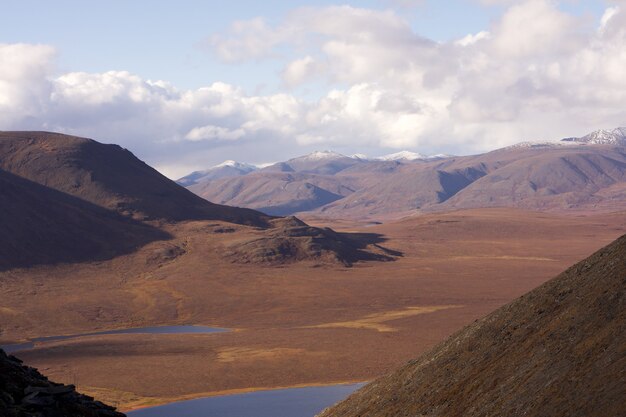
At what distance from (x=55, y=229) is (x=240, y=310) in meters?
59.7

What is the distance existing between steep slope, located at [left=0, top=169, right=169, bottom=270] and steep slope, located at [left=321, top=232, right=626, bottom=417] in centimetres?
12171

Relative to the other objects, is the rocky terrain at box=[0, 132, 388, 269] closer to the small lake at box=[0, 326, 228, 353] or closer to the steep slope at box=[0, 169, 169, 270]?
the steep slope at box=[0, 169, 169, 270]

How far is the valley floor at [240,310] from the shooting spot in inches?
3211

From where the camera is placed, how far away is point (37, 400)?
27938mm

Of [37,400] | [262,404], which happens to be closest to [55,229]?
[262,404]

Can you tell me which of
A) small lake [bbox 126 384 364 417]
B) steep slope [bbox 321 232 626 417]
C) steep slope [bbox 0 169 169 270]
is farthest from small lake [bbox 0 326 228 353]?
steep slope [bbox 321 232 626 417]

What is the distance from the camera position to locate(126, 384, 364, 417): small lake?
65.2 meters

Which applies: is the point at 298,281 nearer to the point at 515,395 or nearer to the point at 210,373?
the point at 210,373

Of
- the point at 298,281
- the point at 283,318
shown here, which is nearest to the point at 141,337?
the point at 283,318

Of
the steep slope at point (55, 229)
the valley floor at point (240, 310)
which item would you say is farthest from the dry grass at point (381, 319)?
the steep slope at point (55, 229)

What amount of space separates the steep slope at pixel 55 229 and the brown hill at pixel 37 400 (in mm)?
122879

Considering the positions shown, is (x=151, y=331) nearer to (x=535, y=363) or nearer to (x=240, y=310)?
(x=240, y=310)

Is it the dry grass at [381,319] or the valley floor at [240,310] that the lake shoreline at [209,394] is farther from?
the dry grass at [381,319]

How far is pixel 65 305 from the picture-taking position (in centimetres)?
12662
